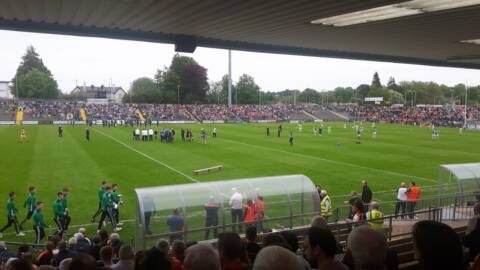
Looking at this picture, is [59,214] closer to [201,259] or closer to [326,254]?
[201,259]

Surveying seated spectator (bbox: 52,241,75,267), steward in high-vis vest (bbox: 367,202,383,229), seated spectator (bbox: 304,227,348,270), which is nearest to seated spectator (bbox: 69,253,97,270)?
seated spectator (bbox: 304,227,348,270)

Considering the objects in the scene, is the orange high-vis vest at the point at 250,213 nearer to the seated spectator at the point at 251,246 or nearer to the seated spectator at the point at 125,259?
the seated spectator at the point at 251,246

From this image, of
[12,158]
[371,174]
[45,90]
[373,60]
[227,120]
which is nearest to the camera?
[373,60]

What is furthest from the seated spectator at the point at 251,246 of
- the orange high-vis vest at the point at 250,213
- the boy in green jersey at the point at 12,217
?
the boy in green jersey at the point at 12,217

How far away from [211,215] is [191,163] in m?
17.3

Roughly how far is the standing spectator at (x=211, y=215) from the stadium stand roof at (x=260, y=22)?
147 inches

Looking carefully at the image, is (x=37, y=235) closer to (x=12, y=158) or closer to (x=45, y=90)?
(x=12, y=158)

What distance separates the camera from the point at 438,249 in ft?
8.69

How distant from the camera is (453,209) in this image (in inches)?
504

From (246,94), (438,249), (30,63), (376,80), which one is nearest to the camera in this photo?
(438,249)

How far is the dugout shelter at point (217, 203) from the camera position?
10.0 metres

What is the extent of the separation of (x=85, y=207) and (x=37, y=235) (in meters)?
3.83

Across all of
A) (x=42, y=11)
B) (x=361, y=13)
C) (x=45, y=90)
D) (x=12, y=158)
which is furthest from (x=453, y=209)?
(x=45, y=90)

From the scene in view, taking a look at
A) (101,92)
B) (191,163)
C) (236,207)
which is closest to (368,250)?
(236,207)
